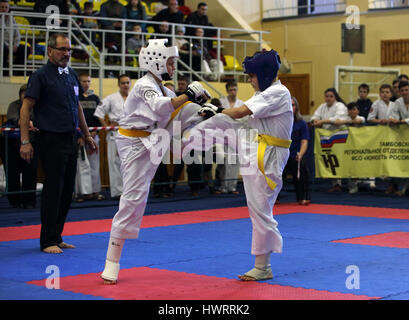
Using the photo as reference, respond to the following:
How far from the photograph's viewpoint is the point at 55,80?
6441 mm

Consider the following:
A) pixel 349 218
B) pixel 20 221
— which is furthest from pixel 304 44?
pixel 20 221

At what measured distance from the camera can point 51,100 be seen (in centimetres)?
640

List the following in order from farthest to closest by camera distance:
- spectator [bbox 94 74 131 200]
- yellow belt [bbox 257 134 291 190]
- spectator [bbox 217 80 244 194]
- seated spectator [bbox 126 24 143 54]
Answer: seated spectator [bbox 126 24 143 54], spectator [bbox 217 80 244 194], spectator [bbox 94 74 131 200], yellow belt [bbox 257 134 291 190]

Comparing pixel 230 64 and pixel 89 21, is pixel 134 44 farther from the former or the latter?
pixel 230 64

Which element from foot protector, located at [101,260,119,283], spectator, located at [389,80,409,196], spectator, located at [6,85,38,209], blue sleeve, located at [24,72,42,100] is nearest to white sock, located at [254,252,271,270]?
foot protector, located at [101,260,119,283]

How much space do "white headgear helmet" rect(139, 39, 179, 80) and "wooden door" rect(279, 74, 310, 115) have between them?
1215cm

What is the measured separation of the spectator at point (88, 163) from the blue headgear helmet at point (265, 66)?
19.6 ft

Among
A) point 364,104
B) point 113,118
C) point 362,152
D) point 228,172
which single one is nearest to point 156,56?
point 113,118

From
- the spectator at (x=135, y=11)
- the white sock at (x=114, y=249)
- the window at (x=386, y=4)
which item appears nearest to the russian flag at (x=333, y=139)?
the spectator at (x=135, y=11)

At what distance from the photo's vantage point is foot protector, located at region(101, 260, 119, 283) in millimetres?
4887

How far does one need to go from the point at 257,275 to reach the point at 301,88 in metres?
12.7

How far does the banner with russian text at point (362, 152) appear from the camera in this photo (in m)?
11.4

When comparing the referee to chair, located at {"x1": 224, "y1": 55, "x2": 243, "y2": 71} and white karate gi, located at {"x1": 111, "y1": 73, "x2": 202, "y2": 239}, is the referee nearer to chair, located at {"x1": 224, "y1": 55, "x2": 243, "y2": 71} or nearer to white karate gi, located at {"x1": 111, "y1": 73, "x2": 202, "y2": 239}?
white karate gi, located at {"x1": 111, "y1": 73, "x2": 202, "y2": 239}
